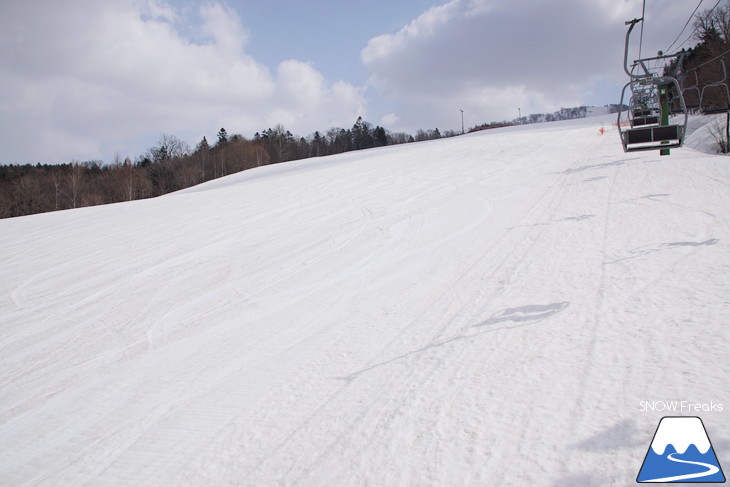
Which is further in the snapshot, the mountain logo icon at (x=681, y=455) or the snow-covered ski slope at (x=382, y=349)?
the snow-covered ski slope at (x=382, y=349)

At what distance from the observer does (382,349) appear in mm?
4141

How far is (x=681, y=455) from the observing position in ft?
7.86

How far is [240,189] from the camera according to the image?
1877cm

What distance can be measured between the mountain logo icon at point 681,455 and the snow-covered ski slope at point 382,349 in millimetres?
59

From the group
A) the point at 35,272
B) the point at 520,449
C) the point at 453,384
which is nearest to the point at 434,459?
the point at 520,449

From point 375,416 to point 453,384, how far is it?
707mm

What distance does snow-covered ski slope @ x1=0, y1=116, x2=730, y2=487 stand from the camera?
2.73 meters

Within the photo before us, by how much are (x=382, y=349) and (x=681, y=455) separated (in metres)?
2.43

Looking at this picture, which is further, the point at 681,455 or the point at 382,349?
the point at 382,349

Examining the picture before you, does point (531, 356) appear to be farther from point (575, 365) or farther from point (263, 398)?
point (263, 398)

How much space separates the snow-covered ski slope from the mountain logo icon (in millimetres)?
59

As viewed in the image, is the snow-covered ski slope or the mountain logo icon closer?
the mountain logo icon

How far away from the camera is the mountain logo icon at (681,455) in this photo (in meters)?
2.20

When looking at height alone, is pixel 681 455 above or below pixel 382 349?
below
